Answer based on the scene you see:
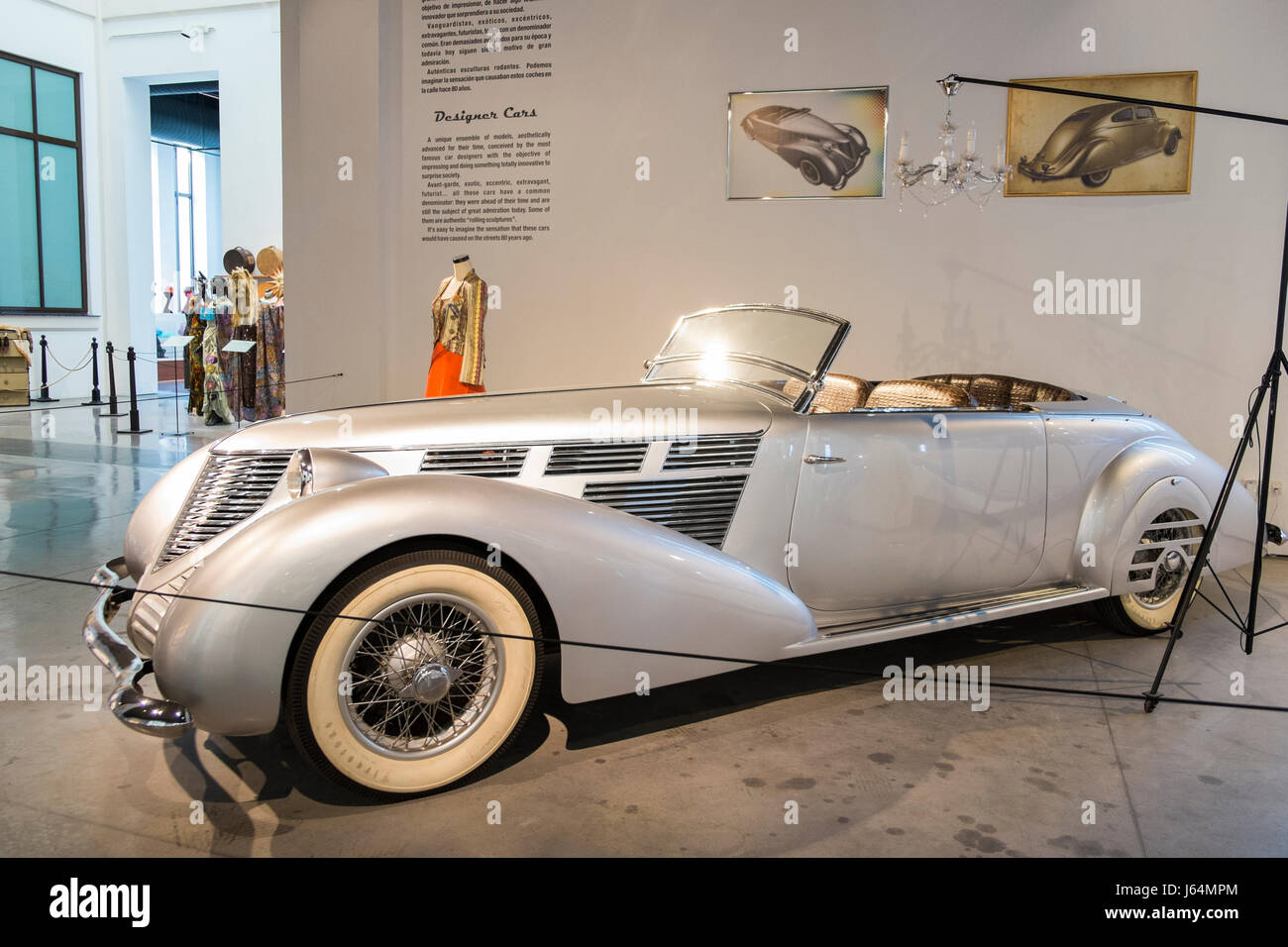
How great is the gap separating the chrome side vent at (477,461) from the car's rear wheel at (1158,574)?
2.58 meters

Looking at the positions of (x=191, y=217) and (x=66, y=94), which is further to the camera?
(x=191, y=217)

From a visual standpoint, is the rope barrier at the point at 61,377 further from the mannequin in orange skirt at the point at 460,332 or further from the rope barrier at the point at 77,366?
→ the mannequin in orange skirt at the point at 460,332

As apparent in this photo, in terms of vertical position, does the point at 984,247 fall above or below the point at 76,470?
above

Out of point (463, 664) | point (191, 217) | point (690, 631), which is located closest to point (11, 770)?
point (463, 664)

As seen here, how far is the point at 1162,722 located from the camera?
3078mm

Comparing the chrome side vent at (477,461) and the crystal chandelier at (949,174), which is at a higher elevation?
the crystal chandelier at (949,174)

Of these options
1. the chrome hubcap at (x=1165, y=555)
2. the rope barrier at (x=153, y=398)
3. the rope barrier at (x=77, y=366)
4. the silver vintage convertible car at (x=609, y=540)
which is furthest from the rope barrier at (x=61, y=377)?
the chrome hubcap at (x=1165, y=555)

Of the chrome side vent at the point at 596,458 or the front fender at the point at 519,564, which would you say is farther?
the chrome side vent at the point at 596,458

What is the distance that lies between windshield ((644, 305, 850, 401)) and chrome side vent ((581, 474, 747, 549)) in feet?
1.65

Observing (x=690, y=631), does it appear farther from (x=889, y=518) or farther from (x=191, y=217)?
(x=191, y=217)

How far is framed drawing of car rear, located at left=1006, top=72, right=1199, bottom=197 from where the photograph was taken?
18.5 ft

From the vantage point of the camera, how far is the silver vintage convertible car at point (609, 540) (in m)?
2.29

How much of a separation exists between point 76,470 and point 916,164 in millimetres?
7011

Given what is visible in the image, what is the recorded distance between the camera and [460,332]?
6.06 meters
